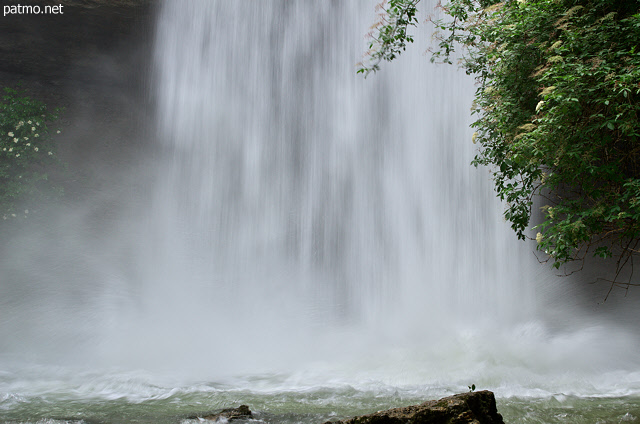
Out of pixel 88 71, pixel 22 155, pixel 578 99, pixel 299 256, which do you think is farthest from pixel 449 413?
pixel 88 71

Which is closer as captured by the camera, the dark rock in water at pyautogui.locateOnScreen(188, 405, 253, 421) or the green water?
the dark rock in water at pyautogui.locateOnScreen(188, 405, 253, 421)

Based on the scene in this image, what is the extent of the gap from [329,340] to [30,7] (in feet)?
41.2

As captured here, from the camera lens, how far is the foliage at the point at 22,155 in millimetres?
12680

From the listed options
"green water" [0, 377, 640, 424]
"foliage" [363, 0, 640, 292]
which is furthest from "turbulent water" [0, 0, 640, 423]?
"foliage" [363, 0, 640, 292]

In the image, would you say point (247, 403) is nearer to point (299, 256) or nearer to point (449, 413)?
point (449, 413)

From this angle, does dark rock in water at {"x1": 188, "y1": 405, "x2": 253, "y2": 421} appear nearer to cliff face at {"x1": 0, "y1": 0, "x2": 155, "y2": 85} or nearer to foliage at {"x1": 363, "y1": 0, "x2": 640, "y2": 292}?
foliage at {"x1": 363, "y1": 0, "x2": 640, "y2": 292}

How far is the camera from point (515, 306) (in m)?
12.4

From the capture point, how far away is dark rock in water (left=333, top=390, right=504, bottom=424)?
3553 mm

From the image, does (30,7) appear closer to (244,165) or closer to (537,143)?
(244,165)

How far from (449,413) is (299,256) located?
10.9 m

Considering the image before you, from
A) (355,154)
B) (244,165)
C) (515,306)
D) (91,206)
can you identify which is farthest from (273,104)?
(515,306)

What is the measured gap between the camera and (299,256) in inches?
567

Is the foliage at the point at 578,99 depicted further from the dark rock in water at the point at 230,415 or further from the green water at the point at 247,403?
the dark rock in water at the point at 230,415

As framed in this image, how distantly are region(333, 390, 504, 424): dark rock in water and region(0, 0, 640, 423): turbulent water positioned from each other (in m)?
4.84
